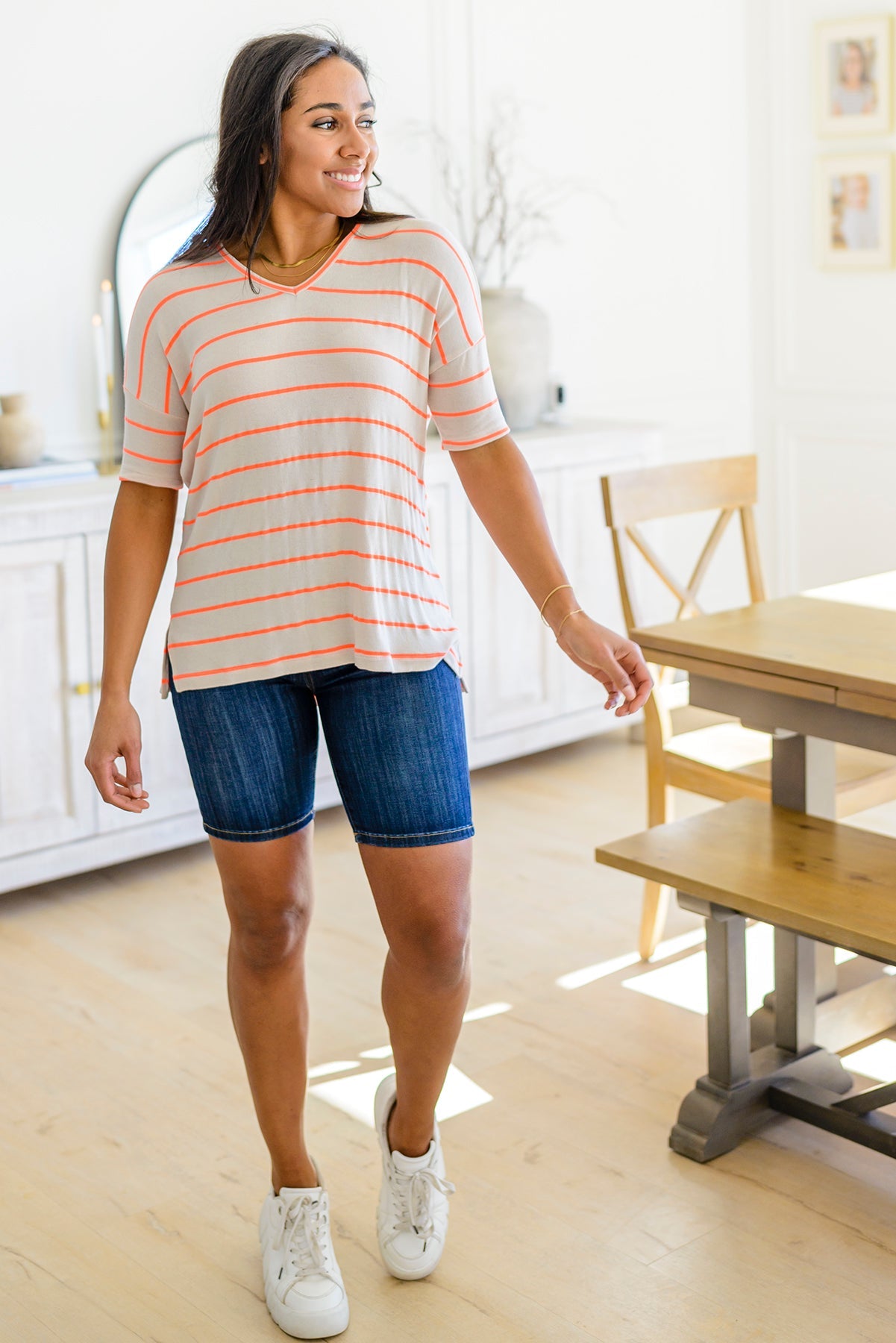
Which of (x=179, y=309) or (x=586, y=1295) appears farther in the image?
(x=586, y=1295)

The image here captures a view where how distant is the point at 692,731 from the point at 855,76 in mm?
2754

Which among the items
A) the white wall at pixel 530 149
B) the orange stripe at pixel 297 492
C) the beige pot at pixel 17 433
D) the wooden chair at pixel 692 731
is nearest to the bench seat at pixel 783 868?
the wooden chair at pixel 692 731

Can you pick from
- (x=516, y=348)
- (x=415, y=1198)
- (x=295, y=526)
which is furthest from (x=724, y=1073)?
(x=516, y=348)

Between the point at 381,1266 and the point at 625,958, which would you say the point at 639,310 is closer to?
the point at 625,958

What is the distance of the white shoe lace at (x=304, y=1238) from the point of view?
195 centimetres

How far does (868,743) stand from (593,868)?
1.42 meters

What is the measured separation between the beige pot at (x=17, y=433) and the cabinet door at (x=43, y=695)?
34 centimetres

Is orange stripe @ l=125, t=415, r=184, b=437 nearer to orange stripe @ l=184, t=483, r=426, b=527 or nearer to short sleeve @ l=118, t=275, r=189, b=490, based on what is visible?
short sleeve @ l=118, t=275, r=189, b=490

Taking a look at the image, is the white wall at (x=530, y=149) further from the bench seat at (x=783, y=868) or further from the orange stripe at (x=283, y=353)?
the orange stripe at (x=283, y=353)

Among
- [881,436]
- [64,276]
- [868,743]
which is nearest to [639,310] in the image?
[881,436]

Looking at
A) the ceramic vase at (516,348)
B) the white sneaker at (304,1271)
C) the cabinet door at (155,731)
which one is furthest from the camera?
the ceramic vase at (516,348)

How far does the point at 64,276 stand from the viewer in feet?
12.4

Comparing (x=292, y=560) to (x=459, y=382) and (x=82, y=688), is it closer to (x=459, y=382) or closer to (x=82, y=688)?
(x=459, y=382)

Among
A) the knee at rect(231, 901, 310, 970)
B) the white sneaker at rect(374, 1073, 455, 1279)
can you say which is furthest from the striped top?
the white sneaker at rect(374, 1073, 455, 1279)
